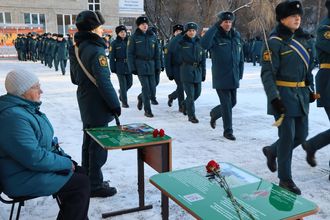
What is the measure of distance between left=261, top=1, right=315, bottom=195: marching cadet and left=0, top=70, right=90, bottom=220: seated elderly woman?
183 cm

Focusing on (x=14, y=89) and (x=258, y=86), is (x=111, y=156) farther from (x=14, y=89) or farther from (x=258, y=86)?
(x=258, y=86)

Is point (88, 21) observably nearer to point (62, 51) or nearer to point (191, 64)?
point (191, 64)

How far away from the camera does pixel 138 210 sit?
11.2ft

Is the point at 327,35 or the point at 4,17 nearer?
the point at 327,35

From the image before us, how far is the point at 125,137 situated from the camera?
3111 millimetres

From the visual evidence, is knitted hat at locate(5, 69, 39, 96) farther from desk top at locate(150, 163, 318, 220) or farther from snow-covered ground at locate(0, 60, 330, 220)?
snow-covered ground at locate(0, 60, 330, 220)

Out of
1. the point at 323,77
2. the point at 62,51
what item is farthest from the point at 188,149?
the point at 62,51

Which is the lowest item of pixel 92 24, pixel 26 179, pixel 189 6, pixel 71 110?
pixel 71 110

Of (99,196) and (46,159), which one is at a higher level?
(46,159)

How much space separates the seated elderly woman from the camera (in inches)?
92.2

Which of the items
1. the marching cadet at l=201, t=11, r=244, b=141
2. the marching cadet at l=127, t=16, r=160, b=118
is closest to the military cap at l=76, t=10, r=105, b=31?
the marching cadet at l=201, t=11, r=244, b=141

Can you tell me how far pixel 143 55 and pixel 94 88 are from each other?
3.77 metres

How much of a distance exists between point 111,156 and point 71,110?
138 inches

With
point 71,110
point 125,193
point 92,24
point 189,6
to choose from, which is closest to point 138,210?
point 125,193
